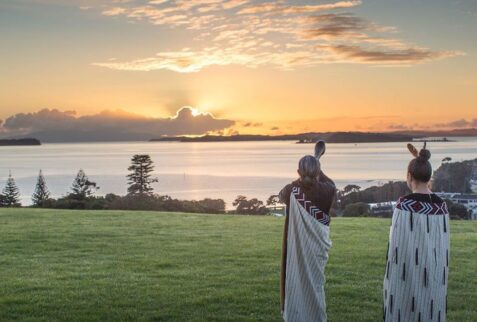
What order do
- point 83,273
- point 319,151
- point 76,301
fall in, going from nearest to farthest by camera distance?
point 319,151, point 76,301, point 83,273

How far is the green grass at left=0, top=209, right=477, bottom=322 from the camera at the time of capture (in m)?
8.06

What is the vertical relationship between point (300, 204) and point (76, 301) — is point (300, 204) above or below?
above

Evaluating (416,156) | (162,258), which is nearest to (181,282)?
(162,258)

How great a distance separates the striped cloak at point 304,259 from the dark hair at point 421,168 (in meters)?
1.19

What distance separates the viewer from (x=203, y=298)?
8.59m

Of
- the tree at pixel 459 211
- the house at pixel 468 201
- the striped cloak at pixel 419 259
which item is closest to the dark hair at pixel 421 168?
the striped cloak at pixel 419 259

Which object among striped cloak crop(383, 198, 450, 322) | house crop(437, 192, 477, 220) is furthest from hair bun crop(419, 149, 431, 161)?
house crop(437, 192, 477, 220)

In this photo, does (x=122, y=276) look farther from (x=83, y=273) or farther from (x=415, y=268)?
(x=415, y=268)

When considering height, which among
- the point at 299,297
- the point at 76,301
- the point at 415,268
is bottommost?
the point at 76,301

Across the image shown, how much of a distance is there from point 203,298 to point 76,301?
1924 mm

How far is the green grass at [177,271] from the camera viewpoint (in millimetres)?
8062

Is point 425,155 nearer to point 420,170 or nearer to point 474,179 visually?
point 420,170

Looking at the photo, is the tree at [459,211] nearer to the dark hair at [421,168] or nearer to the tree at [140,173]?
the dark hair at [421,168]

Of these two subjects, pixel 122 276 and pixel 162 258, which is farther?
pixel 162 258
